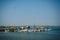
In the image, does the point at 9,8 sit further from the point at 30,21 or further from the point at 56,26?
the point at 56,26

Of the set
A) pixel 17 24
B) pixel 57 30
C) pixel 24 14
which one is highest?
pixel 24 14

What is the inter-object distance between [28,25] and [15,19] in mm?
354

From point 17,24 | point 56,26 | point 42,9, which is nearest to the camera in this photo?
point 56,26

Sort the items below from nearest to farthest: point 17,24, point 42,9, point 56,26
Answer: point 56,26, point 17,24, point 42,9

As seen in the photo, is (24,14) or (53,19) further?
(24,14)

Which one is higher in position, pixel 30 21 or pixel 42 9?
pixel 42 9

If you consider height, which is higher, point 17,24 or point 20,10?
point 20,10

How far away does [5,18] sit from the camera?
2.79 metres

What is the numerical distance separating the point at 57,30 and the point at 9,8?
1.30 m

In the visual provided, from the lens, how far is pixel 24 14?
10.0ft

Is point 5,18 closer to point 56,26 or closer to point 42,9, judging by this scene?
point 42,9

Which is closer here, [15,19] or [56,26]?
[56,26]

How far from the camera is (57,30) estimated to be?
282cm

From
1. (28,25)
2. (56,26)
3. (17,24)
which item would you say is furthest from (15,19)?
(56,26)
